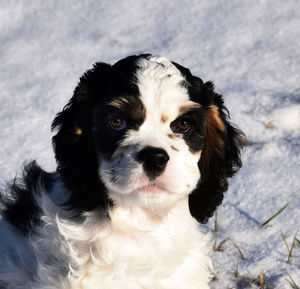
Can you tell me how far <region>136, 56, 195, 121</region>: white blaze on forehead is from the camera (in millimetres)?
3006

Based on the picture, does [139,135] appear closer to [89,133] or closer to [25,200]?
[89,133]

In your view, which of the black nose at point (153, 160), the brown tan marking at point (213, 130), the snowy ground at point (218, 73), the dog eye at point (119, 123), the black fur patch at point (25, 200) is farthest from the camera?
the snowy ground at point (218, 73)

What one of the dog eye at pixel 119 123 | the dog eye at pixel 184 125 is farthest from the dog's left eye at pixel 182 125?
the dog eye at pixel 119 123

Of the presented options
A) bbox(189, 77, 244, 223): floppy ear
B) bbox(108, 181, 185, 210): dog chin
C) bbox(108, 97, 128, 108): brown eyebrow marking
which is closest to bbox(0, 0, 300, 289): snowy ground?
bbox(189, 77, 244, 223): floppy ear

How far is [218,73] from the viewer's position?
5773 millimetres

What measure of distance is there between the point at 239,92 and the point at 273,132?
23.8 inches

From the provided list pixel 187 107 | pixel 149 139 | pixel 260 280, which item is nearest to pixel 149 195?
pixel 149 139

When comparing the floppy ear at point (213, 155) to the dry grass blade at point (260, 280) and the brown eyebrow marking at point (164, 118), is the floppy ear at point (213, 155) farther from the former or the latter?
the dry grass blade at point (260, 280)

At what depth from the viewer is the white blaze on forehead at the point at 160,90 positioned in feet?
9.86

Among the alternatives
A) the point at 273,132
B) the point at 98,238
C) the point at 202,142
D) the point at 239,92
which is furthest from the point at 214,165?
the point at 239,92

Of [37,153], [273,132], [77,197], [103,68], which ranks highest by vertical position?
[103,68]

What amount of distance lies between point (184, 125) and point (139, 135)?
0.26m

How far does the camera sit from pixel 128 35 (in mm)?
6309

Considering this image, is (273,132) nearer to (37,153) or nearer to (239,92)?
(239,92)
